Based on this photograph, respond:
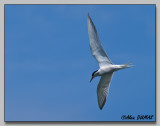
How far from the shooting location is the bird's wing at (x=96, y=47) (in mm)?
6355

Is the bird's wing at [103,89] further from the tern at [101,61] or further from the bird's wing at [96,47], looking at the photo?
the bird's wing at [96,47]

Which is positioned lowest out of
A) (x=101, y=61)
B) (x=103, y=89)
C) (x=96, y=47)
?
(x=103, y=89)

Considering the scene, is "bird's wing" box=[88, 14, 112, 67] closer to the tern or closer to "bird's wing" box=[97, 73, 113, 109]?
the tern

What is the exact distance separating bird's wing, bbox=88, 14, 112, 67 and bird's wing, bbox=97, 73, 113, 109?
0.38 metres

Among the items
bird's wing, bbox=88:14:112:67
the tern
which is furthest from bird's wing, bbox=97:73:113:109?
bird's wing, bbox=88:14:112:67

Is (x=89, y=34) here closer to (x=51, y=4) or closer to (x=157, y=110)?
(x=51, y=4)

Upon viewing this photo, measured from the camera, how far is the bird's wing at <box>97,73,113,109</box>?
6.87 meters

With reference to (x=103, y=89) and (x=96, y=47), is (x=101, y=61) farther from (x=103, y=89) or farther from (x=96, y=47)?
(x=103, y=89)

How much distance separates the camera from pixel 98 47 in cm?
644

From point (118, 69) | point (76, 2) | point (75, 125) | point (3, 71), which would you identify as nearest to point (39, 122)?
point (75, 125)

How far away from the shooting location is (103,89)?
7.00 m

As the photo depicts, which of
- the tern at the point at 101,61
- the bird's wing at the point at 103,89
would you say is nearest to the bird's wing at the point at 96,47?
the tern at the point at 101,61

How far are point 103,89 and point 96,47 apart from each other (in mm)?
904

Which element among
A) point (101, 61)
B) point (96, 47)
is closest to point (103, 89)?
point (101, 61)
